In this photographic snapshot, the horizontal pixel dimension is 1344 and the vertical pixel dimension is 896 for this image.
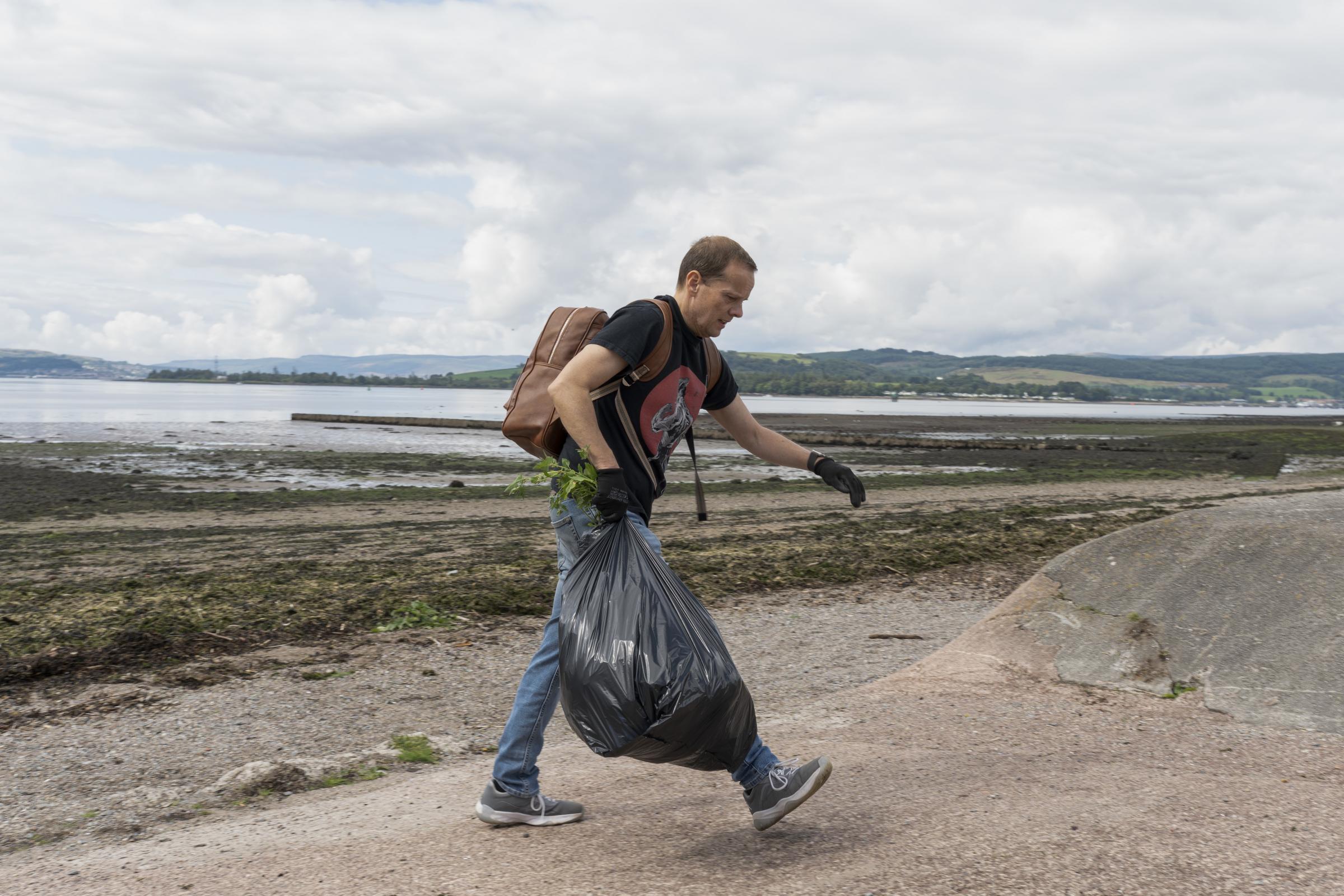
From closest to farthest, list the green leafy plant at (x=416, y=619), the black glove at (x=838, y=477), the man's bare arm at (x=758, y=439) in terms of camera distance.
→ the black glove at (x=838, y=477) < the man's bare arm at (x=758, y=439) < the green leafy plant at (x=416, y=619)

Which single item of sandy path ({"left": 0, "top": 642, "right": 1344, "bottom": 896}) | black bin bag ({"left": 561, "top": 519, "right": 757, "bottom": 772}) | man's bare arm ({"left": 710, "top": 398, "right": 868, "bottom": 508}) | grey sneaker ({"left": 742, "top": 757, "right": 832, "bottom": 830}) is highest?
man's bare arm ({"left": 710, "top": 398, "right": 868, "bottom": 508})

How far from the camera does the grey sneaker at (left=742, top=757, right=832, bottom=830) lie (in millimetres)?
3336

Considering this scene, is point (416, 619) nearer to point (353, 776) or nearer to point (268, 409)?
point (353, 776)

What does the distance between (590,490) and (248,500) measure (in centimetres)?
1741

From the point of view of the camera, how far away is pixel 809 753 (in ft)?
14.3

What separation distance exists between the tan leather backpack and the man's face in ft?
0.30

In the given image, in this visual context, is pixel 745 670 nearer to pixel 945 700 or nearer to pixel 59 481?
pixel 945 700

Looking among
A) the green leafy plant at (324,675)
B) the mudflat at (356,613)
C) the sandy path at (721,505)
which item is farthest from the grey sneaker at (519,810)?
the sandy path at (721,505)

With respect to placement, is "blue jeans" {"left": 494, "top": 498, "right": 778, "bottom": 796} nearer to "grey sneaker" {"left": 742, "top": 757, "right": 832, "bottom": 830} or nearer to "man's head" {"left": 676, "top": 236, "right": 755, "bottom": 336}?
"grey sneaker" {"left": 742, "top": 757, "right": 832, "bottom": 830}

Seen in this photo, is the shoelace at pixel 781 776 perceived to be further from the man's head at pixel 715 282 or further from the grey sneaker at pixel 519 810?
the man's head at pixel 715 282

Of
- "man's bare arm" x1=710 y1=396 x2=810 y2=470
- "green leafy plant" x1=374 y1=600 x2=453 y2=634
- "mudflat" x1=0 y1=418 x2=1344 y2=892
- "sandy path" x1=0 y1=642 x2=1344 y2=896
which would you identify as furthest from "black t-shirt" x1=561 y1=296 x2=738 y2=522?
"green leafy plant" x1=374 y1=600 x2=453 y2=634

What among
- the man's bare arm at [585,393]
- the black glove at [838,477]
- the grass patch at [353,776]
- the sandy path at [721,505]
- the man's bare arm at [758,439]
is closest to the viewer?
the man's bare arm at [585,393]

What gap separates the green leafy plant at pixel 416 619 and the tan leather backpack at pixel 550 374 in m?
4.19

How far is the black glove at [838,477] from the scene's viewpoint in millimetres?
3957
